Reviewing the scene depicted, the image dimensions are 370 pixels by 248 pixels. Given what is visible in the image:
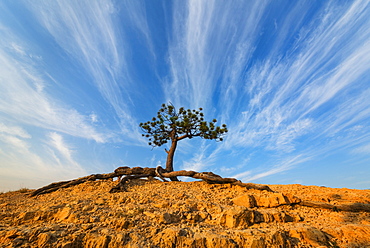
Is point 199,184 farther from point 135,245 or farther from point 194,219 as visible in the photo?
point 135,245

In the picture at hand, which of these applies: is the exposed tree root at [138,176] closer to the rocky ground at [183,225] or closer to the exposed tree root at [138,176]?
the exposed tree root at [138,176]

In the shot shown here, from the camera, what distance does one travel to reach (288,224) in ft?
18.6

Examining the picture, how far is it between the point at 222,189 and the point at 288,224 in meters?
4.23

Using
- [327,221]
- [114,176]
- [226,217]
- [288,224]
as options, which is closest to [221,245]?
[226,217]

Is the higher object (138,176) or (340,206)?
(138,176)

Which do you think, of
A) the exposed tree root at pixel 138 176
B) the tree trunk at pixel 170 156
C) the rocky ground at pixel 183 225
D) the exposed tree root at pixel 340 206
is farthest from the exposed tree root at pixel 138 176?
the rocky ground at pixel 183 225

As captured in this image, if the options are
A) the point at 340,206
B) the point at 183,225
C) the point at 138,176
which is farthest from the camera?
the point at 138,176

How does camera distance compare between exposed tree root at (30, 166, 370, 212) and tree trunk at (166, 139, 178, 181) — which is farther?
tree trunk at (166, 139, 178, 181)

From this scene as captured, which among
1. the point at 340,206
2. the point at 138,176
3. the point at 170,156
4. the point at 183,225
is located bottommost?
the point at 183,225

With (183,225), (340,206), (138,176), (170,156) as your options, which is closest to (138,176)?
(138,176)

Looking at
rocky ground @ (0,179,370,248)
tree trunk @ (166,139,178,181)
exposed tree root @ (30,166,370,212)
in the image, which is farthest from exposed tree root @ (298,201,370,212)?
tree trunk @ (166,139,178,181)

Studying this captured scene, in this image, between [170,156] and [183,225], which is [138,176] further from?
[183,225]

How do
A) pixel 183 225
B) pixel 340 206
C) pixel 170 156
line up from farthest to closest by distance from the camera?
1. pixel 170 156
2. pixel 340 206
3. pixel 183 225

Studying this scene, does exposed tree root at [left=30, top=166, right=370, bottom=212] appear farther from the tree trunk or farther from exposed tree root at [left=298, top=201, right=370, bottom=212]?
the tree trunk
